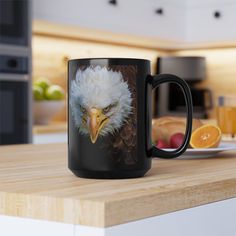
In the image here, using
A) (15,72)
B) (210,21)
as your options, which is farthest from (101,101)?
(210,21)

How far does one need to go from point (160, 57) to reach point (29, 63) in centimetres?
173

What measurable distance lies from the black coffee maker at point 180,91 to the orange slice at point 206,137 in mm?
3182

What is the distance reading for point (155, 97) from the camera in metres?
4.71

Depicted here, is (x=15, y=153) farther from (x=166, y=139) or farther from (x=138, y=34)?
(x=138, y=34)

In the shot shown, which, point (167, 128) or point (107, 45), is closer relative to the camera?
point (167, 128)

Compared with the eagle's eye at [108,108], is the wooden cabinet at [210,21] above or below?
above

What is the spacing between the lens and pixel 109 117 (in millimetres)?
852

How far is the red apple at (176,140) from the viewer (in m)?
1.27

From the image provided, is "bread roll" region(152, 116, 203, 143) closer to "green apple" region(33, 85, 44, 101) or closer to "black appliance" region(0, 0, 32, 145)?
"black appliance" region(0, 0, 32, 145)

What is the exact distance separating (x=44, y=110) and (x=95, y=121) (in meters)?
2.69

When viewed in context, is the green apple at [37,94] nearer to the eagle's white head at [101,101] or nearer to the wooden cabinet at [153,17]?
the wooden cabinet at [153,17]

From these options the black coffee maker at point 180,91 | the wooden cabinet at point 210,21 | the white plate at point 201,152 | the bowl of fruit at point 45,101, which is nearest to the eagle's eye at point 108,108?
the white plate at point 201,152

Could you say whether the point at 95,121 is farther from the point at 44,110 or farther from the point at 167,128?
the point at 44,110

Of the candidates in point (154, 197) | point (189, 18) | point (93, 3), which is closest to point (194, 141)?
point (154, 197)
